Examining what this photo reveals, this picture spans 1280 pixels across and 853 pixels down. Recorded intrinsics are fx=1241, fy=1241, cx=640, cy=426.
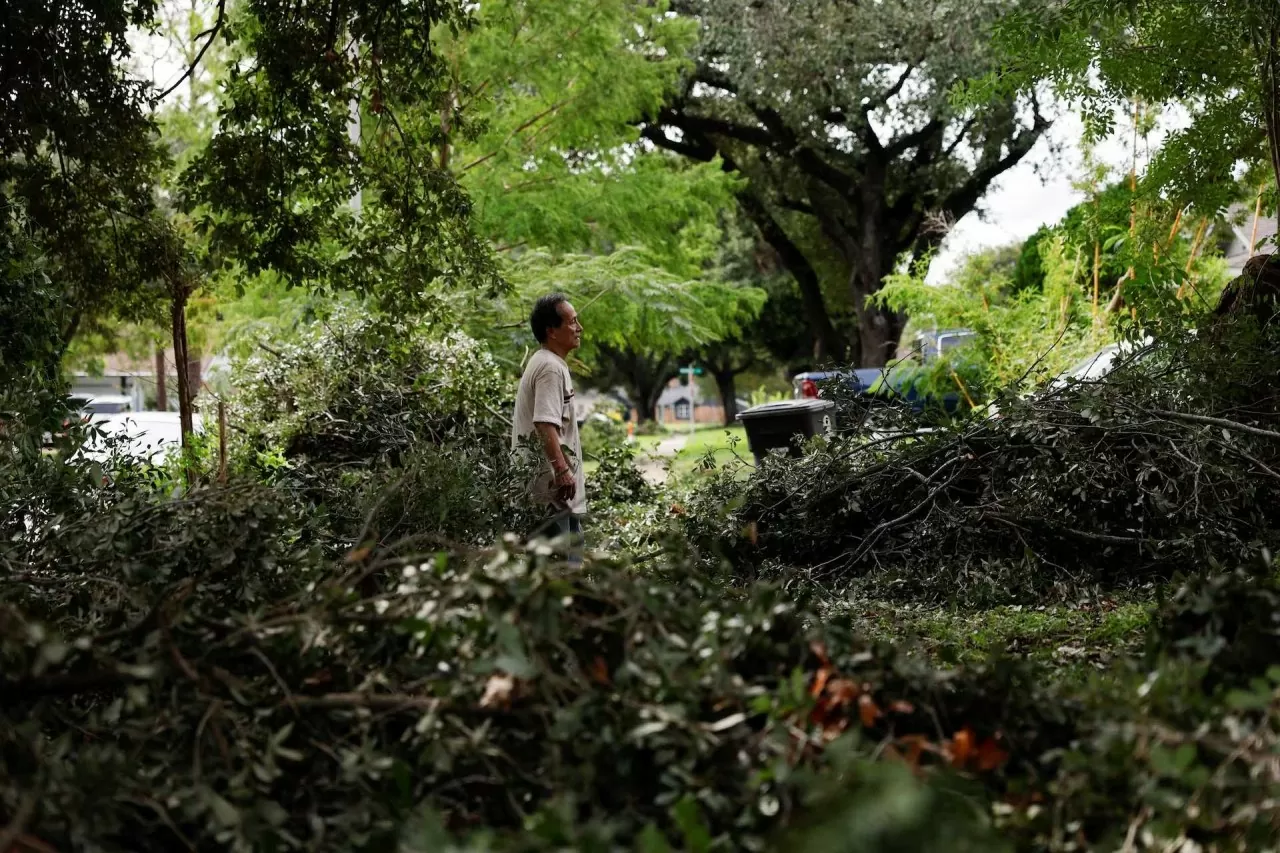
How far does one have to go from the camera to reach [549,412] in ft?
23.7

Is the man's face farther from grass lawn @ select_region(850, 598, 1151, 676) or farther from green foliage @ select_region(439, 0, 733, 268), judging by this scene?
green foliage @ select_region(439, 0, 733, 268)

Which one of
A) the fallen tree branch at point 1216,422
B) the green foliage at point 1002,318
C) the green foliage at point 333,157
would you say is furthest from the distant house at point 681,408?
the fallen tree branch at point 1216,422

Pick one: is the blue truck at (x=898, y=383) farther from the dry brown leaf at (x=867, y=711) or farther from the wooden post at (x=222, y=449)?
the dry brown leaf at (x=867, y=711)

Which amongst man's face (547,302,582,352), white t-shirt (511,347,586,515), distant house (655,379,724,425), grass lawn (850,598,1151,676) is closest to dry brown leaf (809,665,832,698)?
grass lawn (850,598,1151,676)

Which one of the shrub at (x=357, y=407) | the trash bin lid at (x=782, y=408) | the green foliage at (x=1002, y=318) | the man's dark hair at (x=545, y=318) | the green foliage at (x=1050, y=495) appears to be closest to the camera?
the green foliage at (x=1050, y=495)

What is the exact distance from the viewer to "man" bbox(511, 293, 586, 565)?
285 inches

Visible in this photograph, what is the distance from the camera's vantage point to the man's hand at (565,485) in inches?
284

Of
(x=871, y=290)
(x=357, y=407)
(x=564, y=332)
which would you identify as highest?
(x=871, y=290)

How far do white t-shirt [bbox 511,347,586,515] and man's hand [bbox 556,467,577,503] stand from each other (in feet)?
0.12

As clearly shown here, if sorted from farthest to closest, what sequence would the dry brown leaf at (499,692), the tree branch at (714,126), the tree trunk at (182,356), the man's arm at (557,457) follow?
the tree branch at (714,126)
the tree trunk at (182,356)
the man's arm at (557,457)
the dry brown leaf at (499,692)

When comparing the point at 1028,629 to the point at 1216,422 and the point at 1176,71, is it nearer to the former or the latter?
the point at 1216,422

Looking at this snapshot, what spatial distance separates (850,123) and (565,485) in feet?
62.1

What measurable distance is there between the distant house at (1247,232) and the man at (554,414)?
484 centimetres

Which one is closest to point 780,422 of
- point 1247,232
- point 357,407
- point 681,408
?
point 357,407
